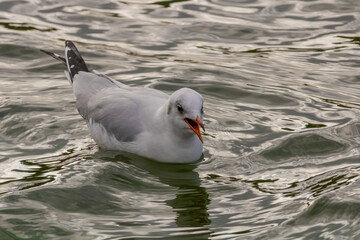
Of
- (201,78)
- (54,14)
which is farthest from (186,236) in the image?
(54,14)

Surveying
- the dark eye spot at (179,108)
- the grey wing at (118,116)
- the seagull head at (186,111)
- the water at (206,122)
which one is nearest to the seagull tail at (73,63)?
the water at (206,122)

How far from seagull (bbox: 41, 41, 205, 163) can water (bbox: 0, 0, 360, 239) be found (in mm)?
158

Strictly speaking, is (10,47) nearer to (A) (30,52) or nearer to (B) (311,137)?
(A) (30,52)

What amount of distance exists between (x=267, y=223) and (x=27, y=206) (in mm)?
1976

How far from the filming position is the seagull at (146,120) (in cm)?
678

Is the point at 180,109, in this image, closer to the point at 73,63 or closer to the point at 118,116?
the point at 118,116

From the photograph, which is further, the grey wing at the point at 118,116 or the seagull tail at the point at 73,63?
the seagull tail at the point at 73,63

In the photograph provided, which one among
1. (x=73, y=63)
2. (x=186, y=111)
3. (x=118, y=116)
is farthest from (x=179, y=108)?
(x=73, y=63)

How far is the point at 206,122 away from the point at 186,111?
1.51 m

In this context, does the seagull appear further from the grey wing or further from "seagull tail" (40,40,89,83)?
"seagull tail" (40,40,89,83)

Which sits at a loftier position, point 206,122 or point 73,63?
point 73,63

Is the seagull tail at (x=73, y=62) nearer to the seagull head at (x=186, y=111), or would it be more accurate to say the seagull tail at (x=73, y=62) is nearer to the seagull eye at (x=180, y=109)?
the seagull head at (x=186, y=111)

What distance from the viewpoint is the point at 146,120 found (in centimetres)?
727

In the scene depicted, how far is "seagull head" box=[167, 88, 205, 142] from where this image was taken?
656cm
